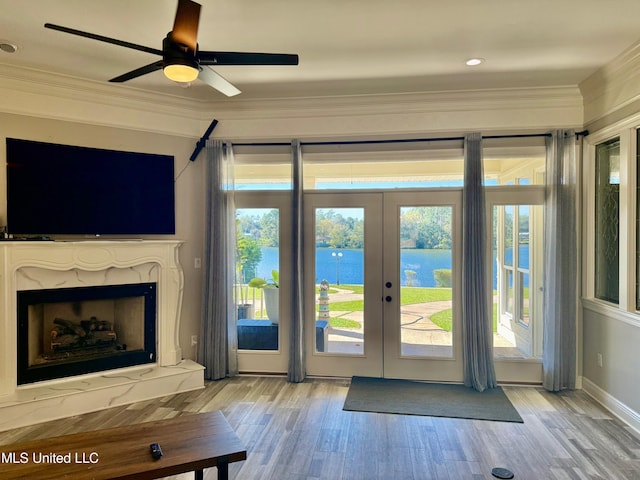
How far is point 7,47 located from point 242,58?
92.9 inches

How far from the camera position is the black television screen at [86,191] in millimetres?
3730

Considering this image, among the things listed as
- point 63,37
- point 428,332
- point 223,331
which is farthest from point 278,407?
point 63,37

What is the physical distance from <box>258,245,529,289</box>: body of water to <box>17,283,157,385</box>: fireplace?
1370 millimetres

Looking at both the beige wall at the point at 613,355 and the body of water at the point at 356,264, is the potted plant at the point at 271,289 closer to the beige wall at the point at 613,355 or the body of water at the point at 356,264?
the body of water at the point at 356,264

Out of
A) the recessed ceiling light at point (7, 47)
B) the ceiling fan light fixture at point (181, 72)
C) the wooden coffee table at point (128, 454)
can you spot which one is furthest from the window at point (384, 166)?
the wooden coffee table at point (128, 454)

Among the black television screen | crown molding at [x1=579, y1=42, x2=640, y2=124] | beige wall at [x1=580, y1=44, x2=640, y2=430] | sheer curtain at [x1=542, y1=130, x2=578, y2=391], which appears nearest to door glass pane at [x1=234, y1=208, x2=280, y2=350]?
the black television screen

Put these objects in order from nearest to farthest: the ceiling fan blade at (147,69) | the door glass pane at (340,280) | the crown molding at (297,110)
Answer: the ceiling fan blade at (147,69)
the crown molding at (297,110)
the door glass pane at (340,280)

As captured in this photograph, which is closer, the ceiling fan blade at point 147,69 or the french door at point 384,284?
the ceiling fan blade at point 147,69

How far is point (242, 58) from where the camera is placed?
7.75 feet

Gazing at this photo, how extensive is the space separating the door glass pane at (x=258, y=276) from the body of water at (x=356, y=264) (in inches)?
0.5

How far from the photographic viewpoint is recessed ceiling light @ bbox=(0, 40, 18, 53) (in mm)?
3180

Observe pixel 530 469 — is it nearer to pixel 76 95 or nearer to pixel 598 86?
pixel 598 86

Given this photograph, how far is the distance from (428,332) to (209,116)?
357cm

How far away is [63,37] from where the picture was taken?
3.11 m
